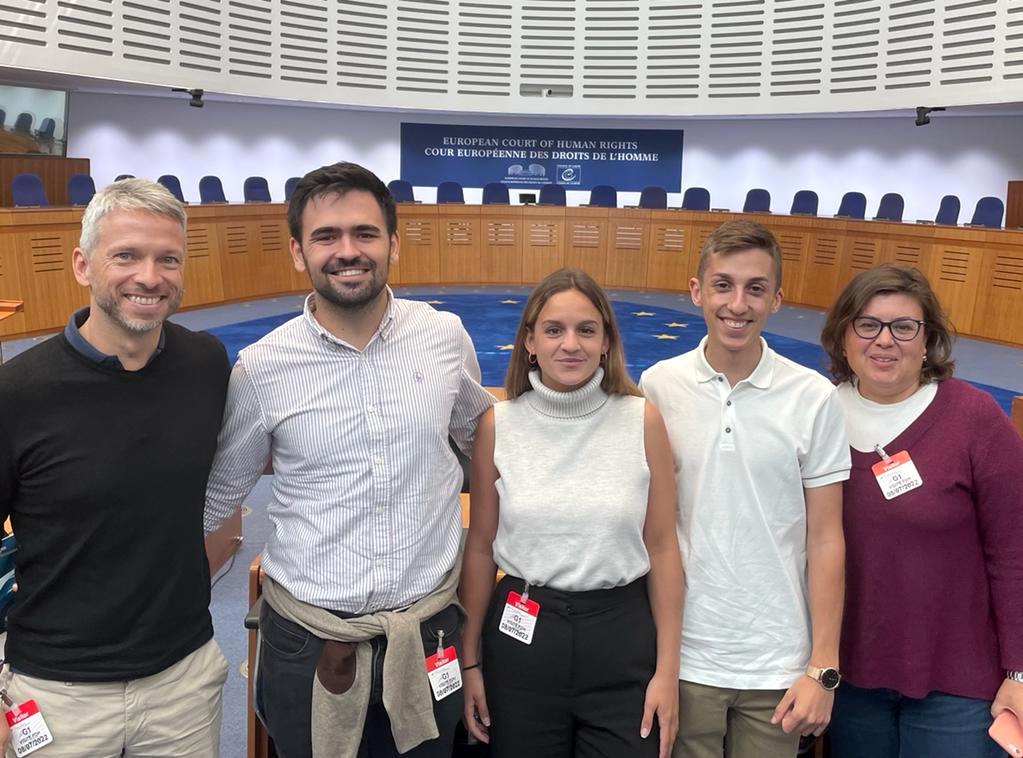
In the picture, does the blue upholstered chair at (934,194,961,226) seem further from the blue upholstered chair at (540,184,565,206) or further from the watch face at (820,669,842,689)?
the watch face at (820,669,842,689)

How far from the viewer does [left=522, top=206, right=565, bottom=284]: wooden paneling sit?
40.7 ft

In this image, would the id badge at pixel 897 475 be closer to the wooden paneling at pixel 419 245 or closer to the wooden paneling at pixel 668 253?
the wooden paneling at pixel 668 253

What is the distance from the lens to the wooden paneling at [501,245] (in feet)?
40.7

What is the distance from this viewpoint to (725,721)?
5.83ft

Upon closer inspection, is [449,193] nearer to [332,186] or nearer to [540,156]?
[540,156]

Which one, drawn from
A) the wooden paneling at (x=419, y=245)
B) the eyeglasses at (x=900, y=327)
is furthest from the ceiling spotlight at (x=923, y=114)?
the eyeglasses at (x=900, y=327)

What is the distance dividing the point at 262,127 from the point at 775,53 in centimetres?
841

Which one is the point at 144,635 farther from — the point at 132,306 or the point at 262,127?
the point at 262,127

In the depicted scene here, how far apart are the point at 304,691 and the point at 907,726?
134cm

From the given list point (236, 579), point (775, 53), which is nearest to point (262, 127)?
point (775, 53)

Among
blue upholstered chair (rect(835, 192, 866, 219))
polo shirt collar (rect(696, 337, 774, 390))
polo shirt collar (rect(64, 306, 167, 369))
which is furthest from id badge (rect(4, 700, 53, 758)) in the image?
blue upholstered chair (rect(835, 192, 866, 219))

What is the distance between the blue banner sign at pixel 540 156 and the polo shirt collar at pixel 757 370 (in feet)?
44.7

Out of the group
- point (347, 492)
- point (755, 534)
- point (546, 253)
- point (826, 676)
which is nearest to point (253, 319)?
point (546, 253)

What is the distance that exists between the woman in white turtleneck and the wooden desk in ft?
23.7
